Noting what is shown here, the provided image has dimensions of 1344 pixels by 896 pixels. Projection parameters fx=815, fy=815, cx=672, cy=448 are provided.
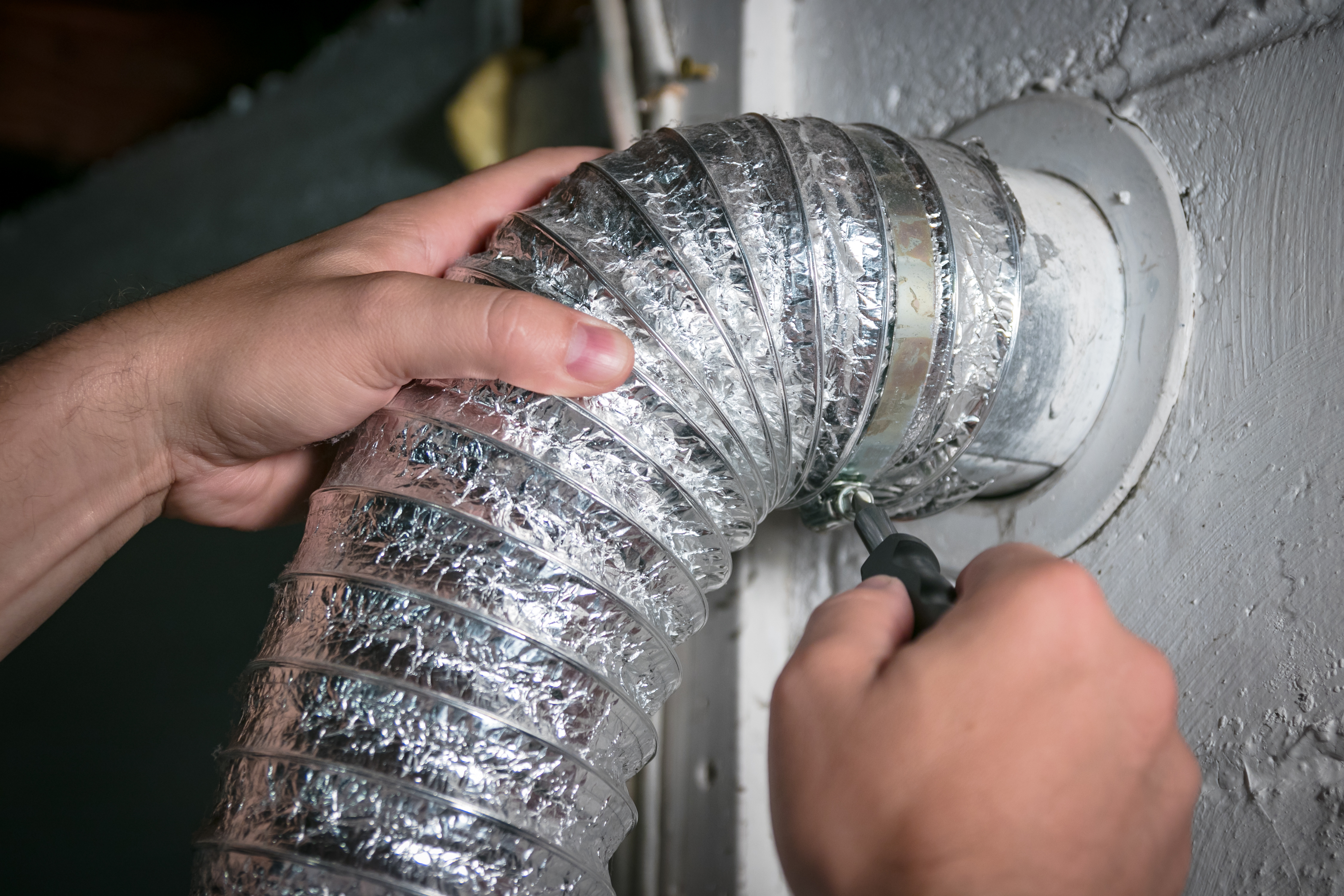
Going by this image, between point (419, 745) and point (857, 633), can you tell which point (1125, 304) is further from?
point (419, 745)

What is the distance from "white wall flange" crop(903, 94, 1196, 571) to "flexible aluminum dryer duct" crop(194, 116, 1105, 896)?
0.41 ft

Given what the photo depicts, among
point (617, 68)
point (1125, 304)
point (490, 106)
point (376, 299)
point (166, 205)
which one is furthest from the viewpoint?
point (166, 205)

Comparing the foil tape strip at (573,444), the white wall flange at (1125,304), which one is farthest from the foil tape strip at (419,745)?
the white wall flange at (1125,304)

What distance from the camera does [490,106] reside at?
129 centimetres

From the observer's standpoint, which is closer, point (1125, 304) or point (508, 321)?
point (508, 321)

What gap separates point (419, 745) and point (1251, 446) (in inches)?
21.8

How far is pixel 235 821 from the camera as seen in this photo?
0.45 m

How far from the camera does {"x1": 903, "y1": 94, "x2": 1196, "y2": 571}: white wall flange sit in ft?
1.95

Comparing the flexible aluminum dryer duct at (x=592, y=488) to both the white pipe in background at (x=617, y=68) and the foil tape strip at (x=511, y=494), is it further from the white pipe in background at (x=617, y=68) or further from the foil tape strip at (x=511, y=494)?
the white pipe in background at (x=617, y=68)

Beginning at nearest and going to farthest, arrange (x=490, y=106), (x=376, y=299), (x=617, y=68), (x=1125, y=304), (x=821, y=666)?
(x=821, y=666), (x=376, y=299), (x=1125, y=304), (x=617, y=68), (x=490, y=106)

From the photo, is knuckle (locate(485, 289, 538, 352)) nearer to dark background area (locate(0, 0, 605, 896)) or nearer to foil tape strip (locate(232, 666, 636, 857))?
foil tape strip (locate(232, 666, 636, 857))

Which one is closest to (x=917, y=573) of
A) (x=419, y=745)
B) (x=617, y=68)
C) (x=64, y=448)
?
(x=419, y=745)

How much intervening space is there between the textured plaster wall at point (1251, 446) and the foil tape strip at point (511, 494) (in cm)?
37

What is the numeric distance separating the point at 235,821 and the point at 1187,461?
2.13 feet
